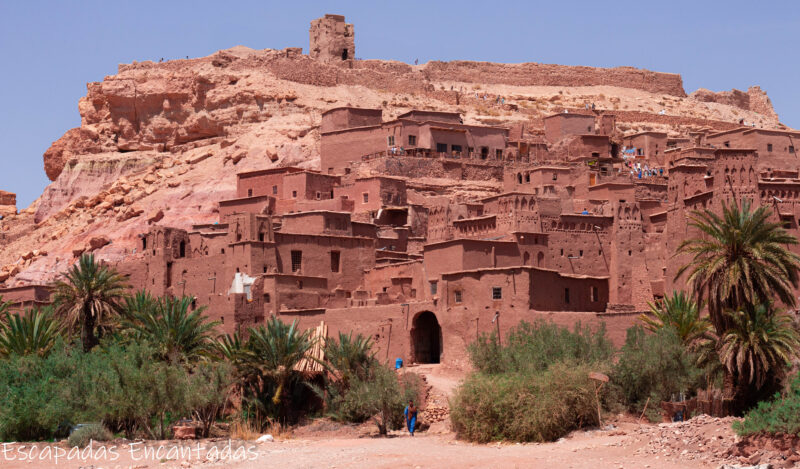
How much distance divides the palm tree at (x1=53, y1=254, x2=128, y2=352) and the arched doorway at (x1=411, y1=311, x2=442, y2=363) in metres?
9.92

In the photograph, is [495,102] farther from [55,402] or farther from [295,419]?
[55,402]

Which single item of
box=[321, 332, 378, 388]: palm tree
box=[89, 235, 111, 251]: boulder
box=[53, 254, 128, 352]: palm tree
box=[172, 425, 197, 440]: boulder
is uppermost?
box=[89, 235, 111, 251]: boulder

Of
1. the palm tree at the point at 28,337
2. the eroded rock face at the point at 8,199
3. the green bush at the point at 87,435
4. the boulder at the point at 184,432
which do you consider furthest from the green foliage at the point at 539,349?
the eroded rock face at the point at 8,199

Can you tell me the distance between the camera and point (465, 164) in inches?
2312

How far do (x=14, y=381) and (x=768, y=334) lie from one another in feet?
68.9

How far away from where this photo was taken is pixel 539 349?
33.7 m

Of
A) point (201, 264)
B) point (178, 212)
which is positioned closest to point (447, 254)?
point (201, 264)

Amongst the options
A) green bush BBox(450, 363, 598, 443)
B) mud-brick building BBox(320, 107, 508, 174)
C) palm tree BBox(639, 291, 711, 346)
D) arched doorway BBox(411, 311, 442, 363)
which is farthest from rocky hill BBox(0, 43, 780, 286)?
green bush BBox(450, 363, 598, 443)

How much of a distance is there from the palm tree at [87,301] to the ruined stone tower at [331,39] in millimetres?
41127

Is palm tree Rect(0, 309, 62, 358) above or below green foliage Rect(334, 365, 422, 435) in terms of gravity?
above

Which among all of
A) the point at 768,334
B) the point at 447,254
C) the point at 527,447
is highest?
the point at 447,254

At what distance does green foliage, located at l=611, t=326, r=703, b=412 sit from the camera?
32.3m

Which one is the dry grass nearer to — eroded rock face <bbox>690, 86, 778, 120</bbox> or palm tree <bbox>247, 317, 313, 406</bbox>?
palm tree <bbox>247, 317, 313, 406</bbox>

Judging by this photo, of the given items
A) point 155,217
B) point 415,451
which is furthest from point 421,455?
point 155,217
